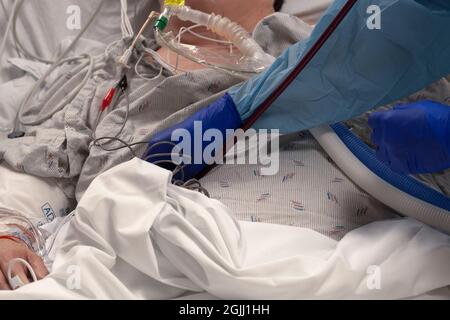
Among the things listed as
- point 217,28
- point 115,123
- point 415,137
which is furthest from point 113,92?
Result: point 415,137

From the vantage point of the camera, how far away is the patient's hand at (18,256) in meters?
0.91

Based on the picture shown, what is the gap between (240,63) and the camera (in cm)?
148

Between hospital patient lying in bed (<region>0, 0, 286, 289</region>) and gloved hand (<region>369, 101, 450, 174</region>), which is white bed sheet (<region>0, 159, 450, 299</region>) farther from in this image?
hospital patient lying in bed (<region>0, 0, 286, 289</region>)

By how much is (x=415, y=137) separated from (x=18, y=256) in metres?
0.74

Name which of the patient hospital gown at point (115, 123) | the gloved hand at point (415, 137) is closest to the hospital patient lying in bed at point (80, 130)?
the patient hospital gown at point (115, 123)

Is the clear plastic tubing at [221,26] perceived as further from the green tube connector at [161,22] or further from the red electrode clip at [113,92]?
the red electrode clip at [113,92]

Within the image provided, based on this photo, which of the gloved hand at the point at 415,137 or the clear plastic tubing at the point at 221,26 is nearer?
the gloved hand at the point at 415,137

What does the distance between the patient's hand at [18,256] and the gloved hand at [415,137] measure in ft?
2.20

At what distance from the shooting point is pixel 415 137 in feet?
3.01

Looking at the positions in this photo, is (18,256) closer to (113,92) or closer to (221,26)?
(113,92)

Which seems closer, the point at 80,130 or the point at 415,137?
the point at 415,137

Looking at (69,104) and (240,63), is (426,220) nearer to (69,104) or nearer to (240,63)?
(240,63)

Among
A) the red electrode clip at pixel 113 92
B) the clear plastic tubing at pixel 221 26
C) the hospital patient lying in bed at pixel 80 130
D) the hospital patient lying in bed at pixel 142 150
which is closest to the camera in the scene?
the hospital patient lying in bed at pixel 142 150
